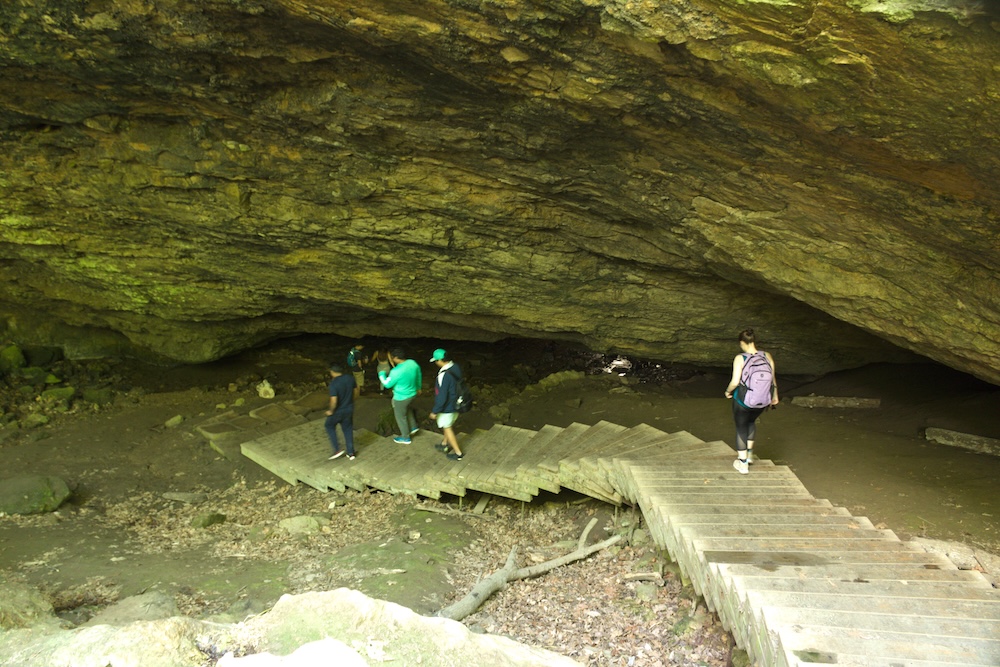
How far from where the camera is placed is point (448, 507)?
817 cm

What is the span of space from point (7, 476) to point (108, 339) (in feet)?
14.7

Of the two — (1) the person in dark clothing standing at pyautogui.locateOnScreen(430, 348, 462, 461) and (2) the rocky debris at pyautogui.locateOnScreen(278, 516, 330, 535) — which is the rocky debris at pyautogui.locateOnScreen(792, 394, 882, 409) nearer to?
(1) the person in dark clothing standing at pyautogui.locateOnScreen(430, 348, 462, 461)

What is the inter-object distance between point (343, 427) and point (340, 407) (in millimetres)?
418

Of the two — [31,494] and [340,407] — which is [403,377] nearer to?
[340,407]

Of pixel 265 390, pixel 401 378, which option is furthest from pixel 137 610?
pixel 265 390

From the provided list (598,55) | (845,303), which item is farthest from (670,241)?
(598,55)

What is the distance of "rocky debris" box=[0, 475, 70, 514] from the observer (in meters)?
7.77

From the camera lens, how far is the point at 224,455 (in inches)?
385

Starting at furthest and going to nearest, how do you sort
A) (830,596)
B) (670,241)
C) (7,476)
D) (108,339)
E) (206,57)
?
(108,339) → (7,476) → (670,241) → (206,57) → (830,596)

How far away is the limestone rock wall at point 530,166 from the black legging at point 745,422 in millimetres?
1661

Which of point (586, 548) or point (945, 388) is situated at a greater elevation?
point (945, 388)

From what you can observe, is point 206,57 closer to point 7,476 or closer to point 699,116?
point 699,116

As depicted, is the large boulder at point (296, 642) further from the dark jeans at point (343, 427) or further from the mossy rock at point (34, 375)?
the mossy rock at point (34, 375)

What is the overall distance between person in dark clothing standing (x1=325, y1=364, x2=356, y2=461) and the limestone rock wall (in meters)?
1.69
